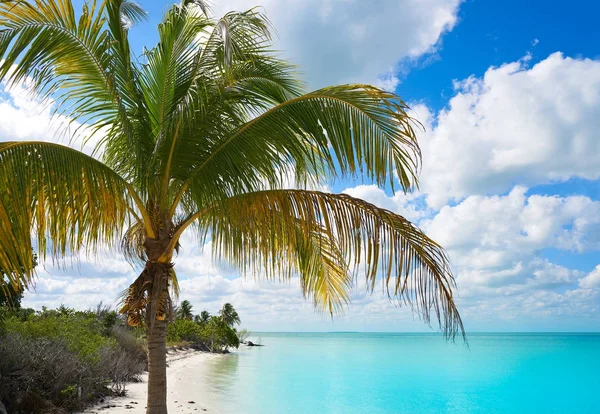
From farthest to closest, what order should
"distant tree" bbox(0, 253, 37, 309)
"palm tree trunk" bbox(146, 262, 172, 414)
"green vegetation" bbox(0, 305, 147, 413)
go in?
"green vegetation" bbox(0, 305, 147, 413)
"palm tree trunk" bbox(146, 262, 172, 414)
"distant tree" bbox(0, 253, 37, 309)

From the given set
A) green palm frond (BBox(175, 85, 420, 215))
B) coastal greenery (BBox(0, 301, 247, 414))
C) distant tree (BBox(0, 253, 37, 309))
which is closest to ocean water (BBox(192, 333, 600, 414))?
coastal greenery (BBox(0, 301, 247, 414))

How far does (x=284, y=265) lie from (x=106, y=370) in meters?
6.48

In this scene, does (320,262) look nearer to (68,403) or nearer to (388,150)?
(388,150)

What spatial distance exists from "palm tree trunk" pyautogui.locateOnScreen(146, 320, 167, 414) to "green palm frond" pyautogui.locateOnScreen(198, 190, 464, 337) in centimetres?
115

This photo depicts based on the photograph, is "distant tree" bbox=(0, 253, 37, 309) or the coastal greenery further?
the coastal greenery

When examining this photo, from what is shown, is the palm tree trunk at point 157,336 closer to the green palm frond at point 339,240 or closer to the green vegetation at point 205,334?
the green palm frond at point 339,240

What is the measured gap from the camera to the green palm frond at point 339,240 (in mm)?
4863

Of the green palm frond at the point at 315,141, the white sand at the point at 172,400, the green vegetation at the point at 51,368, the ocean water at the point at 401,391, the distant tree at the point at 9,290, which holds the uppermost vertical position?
the green palm frond at the point at 315,141

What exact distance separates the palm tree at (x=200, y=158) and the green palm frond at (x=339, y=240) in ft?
0.05

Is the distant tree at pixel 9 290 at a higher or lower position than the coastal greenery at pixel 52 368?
higher

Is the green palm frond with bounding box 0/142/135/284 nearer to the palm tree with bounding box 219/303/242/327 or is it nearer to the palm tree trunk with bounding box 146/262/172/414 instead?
the palm tree trunk with bounding box 146/262/172/414

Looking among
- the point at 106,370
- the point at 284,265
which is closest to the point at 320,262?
the point at 284,265

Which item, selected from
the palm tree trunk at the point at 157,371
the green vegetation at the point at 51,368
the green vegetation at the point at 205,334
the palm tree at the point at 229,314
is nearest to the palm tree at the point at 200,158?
the palm tree trunk at the point at 157,371

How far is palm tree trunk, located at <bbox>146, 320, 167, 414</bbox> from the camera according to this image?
18.6 ft
